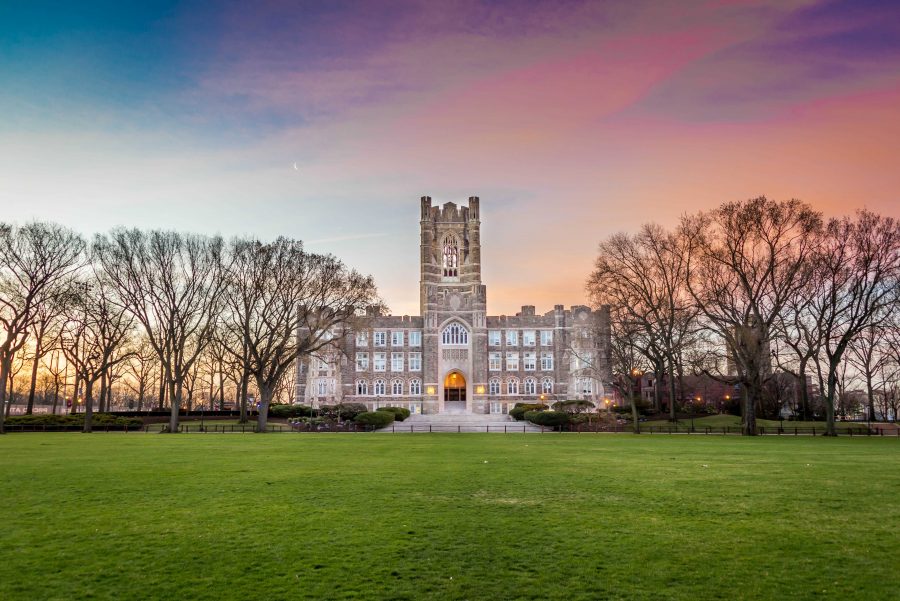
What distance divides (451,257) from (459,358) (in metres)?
13.8

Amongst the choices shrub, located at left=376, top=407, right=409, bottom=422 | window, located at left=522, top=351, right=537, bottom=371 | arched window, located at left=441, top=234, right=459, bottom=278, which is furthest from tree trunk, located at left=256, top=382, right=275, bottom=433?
window, located at left=522, top=351, right=537, bottom=371

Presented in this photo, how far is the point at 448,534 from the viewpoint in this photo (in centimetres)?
1030

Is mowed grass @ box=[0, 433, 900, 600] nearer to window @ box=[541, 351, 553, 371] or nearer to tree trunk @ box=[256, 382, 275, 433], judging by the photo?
tree trunk @ box=[256, 382, 275, 433]

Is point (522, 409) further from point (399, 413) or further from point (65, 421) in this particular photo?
point (65, 421)

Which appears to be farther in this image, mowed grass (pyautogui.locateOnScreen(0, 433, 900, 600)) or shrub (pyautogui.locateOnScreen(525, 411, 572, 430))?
shrub (pyautogui.locateOnScreen(525, 411, 572, 430))

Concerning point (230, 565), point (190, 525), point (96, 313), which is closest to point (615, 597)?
point (230, 565)

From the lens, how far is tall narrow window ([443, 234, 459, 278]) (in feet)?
291

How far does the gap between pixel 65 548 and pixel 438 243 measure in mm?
80546

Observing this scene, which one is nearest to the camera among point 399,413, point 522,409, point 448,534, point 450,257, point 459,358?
point 448,534

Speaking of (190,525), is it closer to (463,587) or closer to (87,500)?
(87,500)

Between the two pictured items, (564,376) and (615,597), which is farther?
(564,376)

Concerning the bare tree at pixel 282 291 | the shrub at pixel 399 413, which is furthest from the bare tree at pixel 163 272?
the shrub at pixel 399 413

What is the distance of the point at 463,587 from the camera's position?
25.4 ft

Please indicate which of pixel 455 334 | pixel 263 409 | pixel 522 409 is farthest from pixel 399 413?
pixel 263 409
